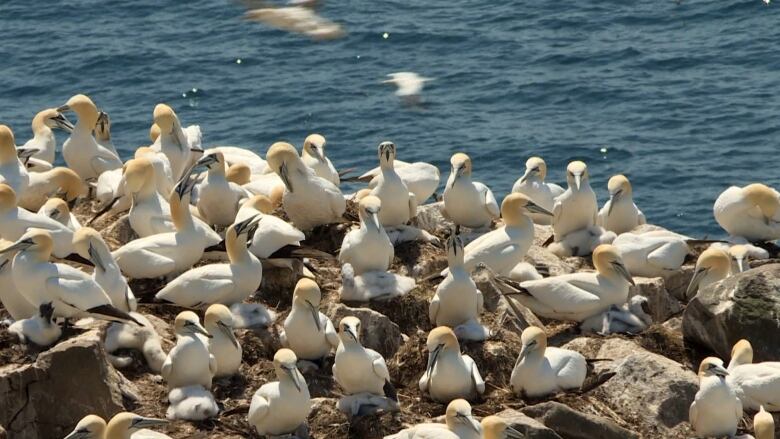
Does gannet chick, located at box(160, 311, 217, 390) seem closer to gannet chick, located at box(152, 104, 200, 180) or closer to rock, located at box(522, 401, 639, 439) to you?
rock, located at box(522, 401, 639, 439)

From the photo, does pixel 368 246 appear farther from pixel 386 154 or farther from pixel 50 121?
pixel 50 121

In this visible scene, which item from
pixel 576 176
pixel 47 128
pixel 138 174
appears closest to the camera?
pixel 138 174

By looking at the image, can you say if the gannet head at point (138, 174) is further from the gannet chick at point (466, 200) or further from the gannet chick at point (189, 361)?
the gannet chick at point (189, 361)

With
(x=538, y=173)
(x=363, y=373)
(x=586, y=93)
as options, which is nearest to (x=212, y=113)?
(x=586, y=93)

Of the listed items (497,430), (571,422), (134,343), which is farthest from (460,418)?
(134,343)

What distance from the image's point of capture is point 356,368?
1104cm

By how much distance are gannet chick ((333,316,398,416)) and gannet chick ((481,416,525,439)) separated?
955 millimetres

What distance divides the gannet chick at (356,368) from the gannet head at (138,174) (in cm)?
301

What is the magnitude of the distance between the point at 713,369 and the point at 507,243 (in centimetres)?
242

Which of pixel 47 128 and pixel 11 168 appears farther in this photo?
pixel 47 128

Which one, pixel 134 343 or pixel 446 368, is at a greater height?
pixel 134 343

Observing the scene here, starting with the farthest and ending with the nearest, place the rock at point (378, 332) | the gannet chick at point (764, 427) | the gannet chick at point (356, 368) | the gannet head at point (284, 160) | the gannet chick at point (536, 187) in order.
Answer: the gannet chick at point (536, 187)
the gannet head at point (284, 160)
the rock at point (378, 332)
the gannet chick at point (764, 427)
the gannet chick at point (356, 368)

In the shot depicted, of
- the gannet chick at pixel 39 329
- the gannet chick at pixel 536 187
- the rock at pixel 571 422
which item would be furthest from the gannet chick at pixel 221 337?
the gannet chick at pixel 536 187

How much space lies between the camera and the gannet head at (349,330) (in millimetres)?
11094
